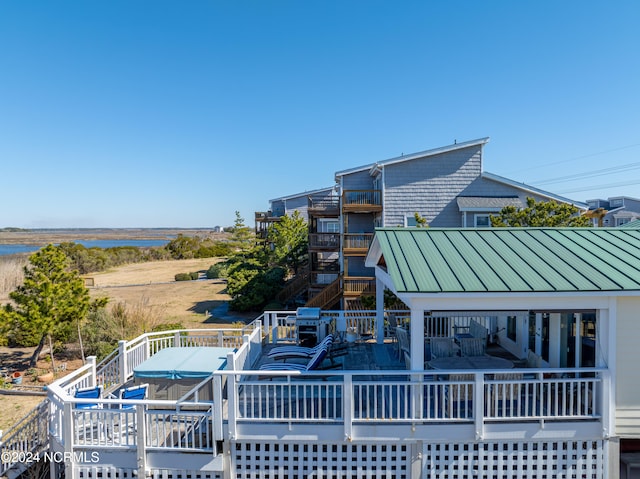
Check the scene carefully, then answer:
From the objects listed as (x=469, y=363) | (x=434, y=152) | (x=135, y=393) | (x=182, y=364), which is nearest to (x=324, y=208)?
(x=434, y=152)

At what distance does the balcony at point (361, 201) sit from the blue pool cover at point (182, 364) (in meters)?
15.3

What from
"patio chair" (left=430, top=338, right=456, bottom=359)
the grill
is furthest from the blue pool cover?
"patio chair" (left=430, top=338, right=456, bottom=359)

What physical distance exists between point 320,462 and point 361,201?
19074mm

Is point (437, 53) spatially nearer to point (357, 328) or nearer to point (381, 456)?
point (357, 328)

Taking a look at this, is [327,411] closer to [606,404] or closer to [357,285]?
[606,404]

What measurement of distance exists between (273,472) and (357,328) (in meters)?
6.18

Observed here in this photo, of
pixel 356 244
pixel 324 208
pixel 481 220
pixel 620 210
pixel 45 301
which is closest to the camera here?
pixel 45 301

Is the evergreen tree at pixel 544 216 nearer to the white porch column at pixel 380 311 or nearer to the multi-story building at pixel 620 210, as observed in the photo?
the white porch column at pixel 380 311

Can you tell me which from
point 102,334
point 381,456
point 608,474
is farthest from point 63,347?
point 608,474

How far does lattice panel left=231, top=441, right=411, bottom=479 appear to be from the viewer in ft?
21.3

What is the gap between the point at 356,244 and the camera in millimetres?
23141

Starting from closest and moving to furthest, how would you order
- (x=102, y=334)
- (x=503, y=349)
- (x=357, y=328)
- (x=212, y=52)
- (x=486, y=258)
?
(x=486, y=258) → (x=503, y=349) → (x=357, y=328) → (x=102, y=334) → (x=212, y=52)

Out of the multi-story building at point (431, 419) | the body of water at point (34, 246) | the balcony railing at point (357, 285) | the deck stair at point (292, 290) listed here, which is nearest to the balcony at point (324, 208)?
the deck stair at point (292, 290)

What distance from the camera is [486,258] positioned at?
7484 mm
